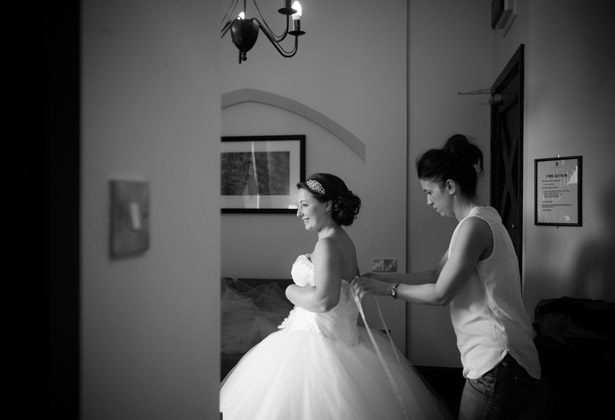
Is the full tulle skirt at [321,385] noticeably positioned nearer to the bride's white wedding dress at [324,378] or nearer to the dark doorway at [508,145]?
the bride's white wedding dress at [324,378]

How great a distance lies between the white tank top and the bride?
1.52 ft

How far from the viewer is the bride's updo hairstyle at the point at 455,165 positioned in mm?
1884

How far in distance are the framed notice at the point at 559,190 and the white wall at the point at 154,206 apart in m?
2.02

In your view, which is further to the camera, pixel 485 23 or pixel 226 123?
pixel 226 123

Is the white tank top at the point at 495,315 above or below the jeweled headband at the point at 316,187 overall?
→ below

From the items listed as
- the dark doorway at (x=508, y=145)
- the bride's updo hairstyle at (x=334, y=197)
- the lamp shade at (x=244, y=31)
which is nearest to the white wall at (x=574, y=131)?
the dark doorway at (x=508, y=145)

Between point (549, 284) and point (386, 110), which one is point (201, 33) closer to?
point (549, 284)

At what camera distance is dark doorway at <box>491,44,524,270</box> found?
308cm

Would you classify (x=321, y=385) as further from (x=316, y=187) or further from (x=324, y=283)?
(x=316, y=187)
